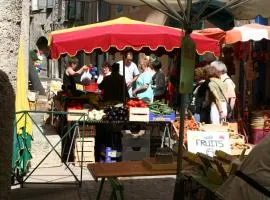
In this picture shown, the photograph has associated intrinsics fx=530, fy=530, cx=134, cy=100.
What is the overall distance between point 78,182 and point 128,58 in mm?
6455

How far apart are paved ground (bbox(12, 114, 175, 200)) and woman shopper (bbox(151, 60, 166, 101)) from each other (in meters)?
3.56

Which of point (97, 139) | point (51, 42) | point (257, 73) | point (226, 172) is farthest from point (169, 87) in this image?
point (226, 172)

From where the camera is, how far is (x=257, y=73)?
13.5 m

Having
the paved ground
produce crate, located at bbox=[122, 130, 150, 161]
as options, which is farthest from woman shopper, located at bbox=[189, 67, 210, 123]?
the paved ground

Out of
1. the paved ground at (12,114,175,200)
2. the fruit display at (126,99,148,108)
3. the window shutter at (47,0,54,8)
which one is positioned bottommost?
the paved ground at (12,114,175,200)

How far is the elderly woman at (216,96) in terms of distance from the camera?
10.3 metres

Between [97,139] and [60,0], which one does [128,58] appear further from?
[60,0]

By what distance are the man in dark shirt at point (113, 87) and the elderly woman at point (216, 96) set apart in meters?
1.90

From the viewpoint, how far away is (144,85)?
42.3 ft

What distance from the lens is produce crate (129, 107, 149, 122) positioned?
9.95m

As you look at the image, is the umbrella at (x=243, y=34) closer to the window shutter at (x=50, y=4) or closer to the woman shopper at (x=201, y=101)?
the woman shopper at (x=201, y=101)

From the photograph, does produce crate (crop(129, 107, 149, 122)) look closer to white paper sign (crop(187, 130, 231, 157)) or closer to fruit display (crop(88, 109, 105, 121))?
fruit display (crop(88, 109, 105, 121))

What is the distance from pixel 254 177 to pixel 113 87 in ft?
27.0

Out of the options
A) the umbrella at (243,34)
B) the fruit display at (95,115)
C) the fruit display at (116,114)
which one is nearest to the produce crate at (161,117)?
the fruit display at (116,114)
